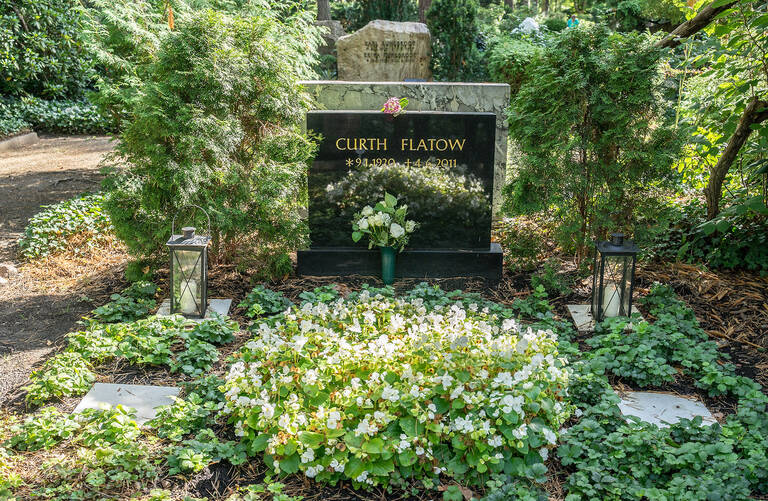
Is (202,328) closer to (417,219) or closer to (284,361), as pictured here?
(284,361)

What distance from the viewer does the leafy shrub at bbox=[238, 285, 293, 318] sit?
493 centimetres

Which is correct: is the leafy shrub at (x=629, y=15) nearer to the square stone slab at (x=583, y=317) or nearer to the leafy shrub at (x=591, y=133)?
the leafy shrub at (x=591, y=133)

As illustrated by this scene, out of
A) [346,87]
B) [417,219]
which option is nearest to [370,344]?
[417,219]

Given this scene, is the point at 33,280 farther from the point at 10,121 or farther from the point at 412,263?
the point at 10,121

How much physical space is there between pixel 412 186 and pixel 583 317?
184cm

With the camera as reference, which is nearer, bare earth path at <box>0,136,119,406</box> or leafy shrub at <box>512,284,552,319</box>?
bare earth path at <box>0,136,119,406</box>

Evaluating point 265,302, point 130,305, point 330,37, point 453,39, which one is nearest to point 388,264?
point 265,302

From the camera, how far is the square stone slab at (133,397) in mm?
3623

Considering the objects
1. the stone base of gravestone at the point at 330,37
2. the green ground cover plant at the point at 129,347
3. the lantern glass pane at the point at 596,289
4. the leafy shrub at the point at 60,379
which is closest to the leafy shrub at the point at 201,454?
the green ground cover plant at the point at 129,347

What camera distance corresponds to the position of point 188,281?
4.60m

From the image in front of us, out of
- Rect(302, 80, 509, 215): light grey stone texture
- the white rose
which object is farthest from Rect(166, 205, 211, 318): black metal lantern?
Rect(302, 80, 509, 215): light grey stone texture

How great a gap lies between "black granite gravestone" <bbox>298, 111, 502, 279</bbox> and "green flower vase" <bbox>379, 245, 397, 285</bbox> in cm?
15

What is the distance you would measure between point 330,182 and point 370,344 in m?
2.63

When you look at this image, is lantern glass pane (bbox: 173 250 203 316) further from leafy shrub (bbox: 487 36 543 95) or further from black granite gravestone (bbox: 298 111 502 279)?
leafy shrub (bbox: 487 36 543 95)
